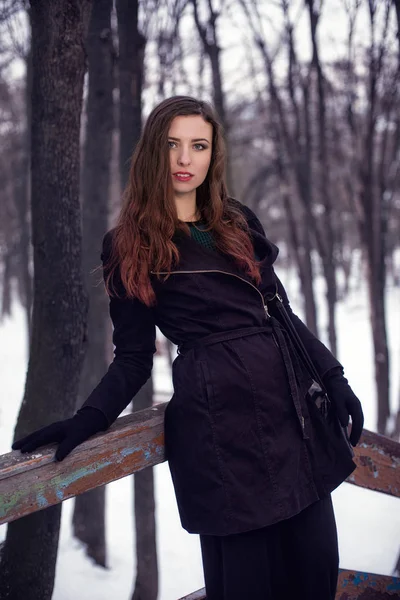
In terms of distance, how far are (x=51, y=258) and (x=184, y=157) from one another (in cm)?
80

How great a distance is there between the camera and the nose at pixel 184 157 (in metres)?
2.06

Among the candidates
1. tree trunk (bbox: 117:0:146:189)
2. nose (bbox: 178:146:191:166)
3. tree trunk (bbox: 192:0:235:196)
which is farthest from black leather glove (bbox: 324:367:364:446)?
tree trunk (bbox: 192:0:235:196)

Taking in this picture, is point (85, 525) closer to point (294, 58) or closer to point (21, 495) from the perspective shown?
point (21, 495)

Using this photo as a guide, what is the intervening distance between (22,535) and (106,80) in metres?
3.26

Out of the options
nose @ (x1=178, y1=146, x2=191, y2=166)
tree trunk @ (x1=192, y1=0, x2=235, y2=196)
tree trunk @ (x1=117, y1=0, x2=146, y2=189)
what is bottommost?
nose @ (x1=178, y1=146, x2=191, y2=166)

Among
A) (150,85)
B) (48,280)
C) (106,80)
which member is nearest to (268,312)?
(48,280)

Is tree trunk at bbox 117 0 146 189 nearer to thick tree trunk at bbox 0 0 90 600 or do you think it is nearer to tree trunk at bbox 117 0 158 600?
tree trunk at bbox 117 0 158 600

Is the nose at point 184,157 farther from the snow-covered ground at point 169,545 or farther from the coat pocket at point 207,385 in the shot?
the snow-covered ground at point 169,545

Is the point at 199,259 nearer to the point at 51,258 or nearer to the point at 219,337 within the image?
the point at 219,337

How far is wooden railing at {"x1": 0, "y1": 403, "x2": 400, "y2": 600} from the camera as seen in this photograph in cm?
158

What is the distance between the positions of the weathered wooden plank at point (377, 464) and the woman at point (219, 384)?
38 centimetres

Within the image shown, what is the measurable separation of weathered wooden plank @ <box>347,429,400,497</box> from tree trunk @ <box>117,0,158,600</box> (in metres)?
1.84

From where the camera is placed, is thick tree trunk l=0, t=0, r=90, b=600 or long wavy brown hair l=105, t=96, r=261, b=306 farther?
thick tree trunk l=0, t=0, r=90, b=600

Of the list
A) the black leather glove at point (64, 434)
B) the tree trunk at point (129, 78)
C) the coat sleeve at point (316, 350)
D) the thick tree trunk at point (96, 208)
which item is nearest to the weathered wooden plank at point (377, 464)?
the coat sleeve at point (316, 350)
